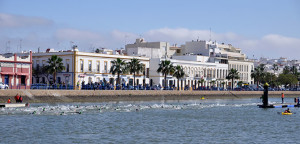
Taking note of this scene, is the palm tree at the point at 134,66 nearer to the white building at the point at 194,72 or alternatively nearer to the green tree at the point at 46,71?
the white building at the point at 194,72

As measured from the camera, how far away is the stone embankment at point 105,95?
6335 cm

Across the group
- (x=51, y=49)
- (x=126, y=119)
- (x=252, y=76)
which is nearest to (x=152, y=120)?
(x=126, y=119)

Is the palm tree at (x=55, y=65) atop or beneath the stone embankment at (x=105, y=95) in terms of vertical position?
atop

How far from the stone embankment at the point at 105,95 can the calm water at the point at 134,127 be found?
37.5 feet

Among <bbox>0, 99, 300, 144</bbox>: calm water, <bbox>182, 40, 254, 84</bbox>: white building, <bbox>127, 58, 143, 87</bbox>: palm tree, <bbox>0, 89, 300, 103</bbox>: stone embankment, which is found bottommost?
<bbox>0, 99, 300, 144</bbox>: calm water

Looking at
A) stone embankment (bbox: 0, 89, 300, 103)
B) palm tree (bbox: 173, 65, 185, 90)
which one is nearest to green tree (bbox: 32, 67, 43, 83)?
stone embankment (bbox: 0, 89, 300, 103)

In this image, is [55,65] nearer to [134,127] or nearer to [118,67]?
[118,67]

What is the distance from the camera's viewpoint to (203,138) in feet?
114

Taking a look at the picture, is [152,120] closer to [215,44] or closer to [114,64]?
[114,64]

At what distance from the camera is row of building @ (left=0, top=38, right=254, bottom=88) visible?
242 feet

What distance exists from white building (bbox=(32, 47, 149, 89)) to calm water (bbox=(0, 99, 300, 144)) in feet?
106

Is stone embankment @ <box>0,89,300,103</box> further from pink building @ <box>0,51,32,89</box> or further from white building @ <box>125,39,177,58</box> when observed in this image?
white building @ <box>125,39,177,58</box>

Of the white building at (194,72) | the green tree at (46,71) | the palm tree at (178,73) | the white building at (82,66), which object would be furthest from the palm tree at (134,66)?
the green tree at (46,71)

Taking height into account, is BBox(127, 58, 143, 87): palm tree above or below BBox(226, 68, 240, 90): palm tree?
above
